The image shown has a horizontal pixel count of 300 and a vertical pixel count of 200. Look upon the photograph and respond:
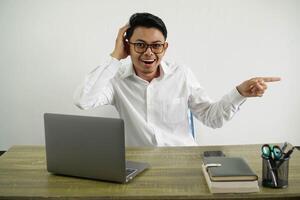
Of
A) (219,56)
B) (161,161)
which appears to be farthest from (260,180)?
(219,56)

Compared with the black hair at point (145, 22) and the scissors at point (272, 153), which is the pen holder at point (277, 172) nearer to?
the scissors at point (272, 153)

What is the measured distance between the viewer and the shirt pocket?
83.8 inches

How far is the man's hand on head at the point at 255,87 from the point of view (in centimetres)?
171

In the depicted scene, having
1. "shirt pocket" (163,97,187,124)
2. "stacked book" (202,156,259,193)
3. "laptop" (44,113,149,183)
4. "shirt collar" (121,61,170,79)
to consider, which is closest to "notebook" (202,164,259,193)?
"stacked book" (202,156,259,193)

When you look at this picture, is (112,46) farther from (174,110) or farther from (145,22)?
(174,110)

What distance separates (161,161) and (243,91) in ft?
1.90

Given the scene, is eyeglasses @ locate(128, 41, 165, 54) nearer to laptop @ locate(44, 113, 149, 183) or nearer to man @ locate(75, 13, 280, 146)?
man @ locate(75, 13, 280, 146)

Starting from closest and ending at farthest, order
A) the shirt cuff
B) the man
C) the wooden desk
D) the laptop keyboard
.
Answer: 1. the wooden desk
2. the laptop keyboard
3. the shirt cuff
4. the man

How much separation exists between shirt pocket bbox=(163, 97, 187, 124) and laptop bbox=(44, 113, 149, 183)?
0.78 m

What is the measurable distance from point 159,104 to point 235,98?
1.57ft

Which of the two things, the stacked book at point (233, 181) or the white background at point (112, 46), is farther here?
the white background at point (112, 46)

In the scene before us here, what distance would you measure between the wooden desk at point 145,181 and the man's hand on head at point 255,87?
0.28m

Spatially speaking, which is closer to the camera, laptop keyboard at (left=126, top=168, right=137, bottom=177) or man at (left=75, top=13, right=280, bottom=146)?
laptop keyboard at (left=126, top=168, right=137, bottom=177)

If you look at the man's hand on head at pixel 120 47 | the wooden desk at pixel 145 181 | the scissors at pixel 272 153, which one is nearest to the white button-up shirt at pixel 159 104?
the man's hand on head at pixel 120 47
